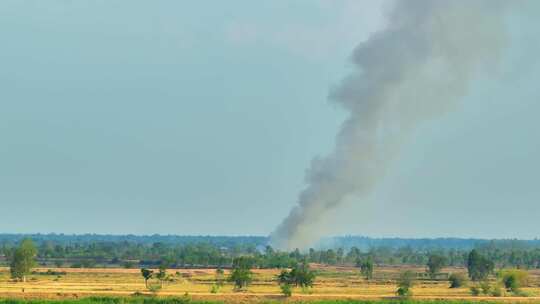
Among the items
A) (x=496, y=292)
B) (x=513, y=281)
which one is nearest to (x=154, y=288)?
(x=496, y=292)

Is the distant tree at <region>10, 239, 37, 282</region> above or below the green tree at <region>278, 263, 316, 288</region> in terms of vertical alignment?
above

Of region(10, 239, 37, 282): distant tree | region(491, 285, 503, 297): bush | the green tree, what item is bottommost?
region(491, 285, 503, 297): bush

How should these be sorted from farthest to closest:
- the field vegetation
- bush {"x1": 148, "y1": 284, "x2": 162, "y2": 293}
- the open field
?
bush {"x1": 148, "y1": 284, "x2": 162, "y2": 293}, the field vegetation, the open field

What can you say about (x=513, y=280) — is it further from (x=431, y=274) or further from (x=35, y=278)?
(x=35, y=278)

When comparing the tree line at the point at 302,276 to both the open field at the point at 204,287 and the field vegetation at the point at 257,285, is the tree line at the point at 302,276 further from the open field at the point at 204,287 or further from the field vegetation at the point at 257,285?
the open field at the point at 204,287

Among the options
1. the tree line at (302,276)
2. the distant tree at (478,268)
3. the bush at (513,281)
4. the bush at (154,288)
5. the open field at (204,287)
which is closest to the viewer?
the open field at (204,287)

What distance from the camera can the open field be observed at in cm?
9850

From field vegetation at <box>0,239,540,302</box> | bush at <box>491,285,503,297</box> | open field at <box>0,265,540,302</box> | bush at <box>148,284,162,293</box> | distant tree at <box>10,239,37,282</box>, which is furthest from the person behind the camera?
distant tree at <box>10,239,37,282</box>

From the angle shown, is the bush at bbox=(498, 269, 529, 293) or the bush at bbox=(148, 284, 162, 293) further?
the bush at bbox=(498, 269, 529, 293)

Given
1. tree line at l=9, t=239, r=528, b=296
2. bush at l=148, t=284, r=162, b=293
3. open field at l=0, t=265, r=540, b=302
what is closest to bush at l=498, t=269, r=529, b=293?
tree line at l=9, t=239, r=528, b=296

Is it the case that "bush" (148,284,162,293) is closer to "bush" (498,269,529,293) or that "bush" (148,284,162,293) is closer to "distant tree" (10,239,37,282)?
"distant tree" (10,239,37,282)

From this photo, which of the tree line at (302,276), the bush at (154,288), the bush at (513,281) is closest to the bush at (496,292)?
the tree line at (302,276)

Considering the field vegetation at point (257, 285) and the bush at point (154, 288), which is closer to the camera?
the field vegetation at point (257, 285)

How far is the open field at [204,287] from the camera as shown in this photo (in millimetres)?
98500
